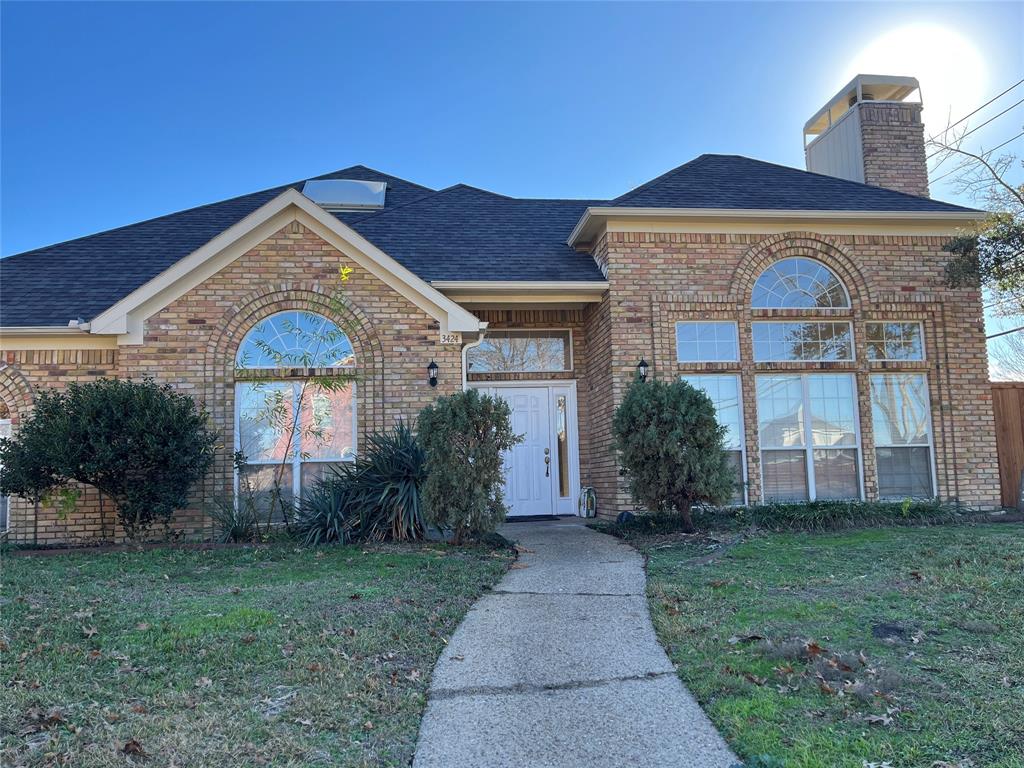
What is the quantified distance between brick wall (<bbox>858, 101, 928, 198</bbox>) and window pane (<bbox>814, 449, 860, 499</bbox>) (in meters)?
5.99

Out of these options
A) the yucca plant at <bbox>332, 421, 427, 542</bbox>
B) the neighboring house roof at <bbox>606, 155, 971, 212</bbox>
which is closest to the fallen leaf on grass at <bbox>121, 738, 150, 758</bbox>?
the yucca plant at <bbox>332, 421, 427, 542</bbox>

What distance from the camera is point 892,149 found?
14.4 metres

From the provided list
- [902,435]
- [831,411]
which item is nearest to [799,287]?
[831,411]

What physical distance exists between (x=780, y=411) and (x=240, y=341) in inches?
313

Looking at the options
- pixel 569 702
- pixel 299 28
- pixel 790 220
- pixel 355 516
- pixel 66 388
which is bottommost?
pixel 569 702

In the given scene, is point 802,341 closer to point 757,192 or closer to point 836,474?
point 836,474

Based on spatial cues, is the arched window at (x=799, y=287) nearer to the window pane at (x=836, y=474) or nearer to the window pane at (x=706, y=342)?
the window pane at (x=706, y=342)

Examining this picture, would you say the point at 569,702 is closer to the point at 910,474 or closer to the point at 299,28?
the point at 910,474

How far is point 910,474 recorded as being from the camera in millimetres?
11570

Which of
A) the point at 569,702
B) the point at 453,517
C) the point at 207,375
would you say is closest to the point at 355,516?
the point at 453,517

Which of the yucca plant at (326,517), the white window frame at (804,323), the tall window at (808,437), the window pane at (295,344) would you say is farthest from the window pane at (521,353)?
the yucca plant at (326,517)

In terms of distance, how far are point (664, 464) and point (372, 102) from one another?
906cm

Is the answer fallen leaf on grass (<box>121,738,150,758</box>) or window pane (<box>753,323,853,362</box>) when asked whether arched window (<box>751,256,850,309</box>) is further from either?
fallen leaf on grass (<box>121,738,150,758</box>)

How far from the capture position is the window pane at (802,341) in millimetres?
11531
